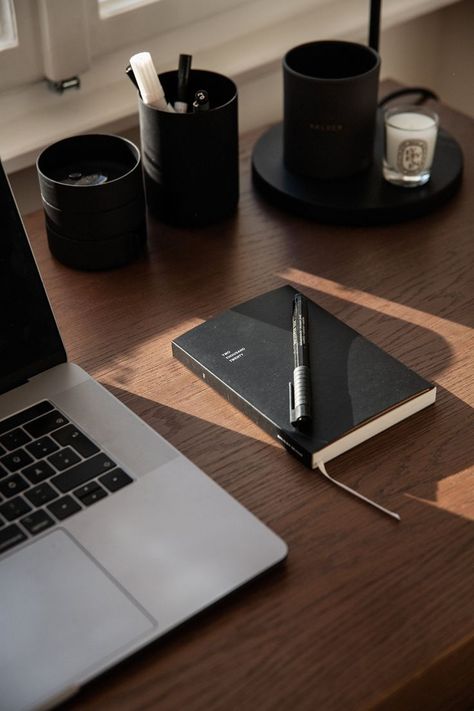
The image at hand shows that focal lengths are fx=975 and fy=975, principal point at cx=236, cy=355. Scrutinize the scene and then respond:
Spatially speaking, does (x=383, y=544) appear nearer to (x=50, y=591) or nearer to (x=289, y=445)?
(x=289, y=445)

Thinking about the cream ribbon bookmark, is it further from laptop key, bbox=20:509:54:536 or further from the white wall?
the white wall

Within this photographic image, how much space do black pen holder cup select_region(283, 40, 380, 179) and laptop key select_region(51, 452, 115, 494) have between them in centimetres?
48

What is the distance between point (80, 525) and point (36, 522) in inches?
1.3

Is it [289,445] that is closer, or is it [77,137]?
[289,445]

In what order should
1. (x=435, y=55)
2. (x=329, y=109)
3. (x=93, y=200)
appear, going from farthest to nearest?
(x=435, y=55) → (x=329, y=109) → (x=93, y=200)

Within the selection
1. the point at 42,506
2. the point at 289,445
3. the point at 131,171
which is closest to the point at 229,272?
the point at 131,171

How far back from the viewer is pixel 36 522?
71 centimetres

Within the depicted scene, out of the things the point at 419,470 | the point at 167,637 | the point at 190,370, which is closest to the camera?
the point at 167,637

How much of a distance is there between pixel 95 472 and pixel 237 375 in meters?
0.17

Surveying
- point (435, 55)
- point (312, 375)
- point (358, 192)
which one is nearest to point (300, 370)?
point (312, 375)

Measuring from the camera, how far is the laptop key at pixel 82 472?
2.40 feet

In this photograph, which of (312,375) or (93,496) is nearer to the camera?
(93,496)

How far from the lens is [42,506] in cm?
72

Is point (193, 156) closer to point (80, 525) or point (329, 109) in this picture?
point (329, 109)
